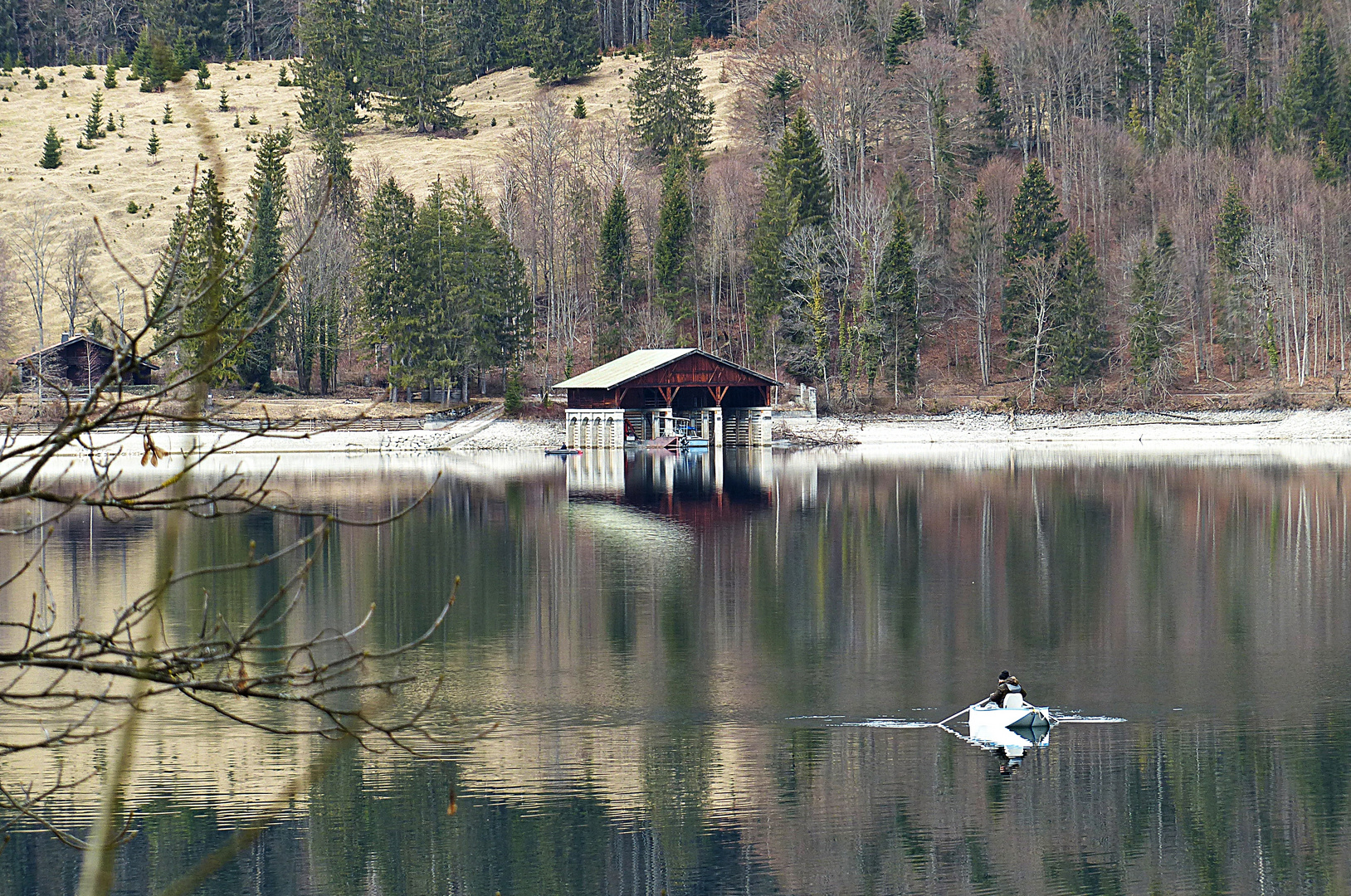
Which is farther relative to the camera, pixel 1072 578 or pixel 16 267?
pixel 16 267

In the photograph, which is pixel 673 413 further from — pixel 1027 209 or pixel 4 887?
pixel 4 887

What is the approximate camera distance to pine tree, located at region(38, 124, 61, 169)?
446 ft

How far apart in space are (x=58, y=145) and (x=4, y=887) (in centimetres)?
13341

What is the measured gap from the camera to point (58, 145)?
13762cm

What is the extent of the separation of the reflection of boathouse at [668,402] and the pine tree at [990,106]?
33.8 metres

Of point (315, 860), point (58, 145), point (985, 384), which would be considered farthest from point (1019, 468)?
point (58, 145)

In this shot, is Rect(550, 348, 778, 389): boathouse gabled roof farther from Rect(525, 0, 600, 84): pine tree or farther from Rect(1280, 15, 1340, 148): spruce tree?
Rect(525, 0, 600, 84): pine tree

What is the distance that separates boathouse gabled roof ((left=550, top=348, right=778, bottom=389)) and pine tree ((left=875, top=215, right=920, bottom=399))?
10.1 meters

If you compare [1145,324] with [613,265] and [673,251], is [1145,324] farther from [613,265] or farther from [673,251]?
[613,265]

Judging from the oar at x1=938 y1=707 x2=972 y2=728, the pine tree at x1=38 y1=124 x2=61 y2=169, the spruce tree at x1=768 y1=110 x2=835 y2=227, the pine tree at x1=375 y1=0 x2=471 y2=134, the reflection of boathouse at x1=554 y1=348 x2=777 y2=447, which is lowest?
the oar at x1=938 y1=707 x2=972 y2=728

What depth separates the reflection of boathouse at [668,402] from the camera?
286 feet

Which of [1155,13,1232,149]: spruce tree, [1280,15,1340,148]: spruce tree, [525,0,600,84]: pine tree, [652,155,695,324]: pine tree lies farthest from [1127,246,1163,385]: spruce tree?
[525,0,600,84]: pine tree

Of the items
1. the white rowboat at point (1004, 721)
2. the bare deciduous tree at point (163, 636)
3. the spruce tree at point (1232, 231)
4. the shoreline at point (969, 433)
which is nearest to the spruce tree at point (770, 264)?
the shoreline at point (969, 433)

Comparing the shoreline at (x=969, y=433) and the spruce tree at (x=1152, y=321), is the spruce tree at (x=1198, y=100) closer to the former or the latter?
the spruce tree at (x=1152, y=321)
